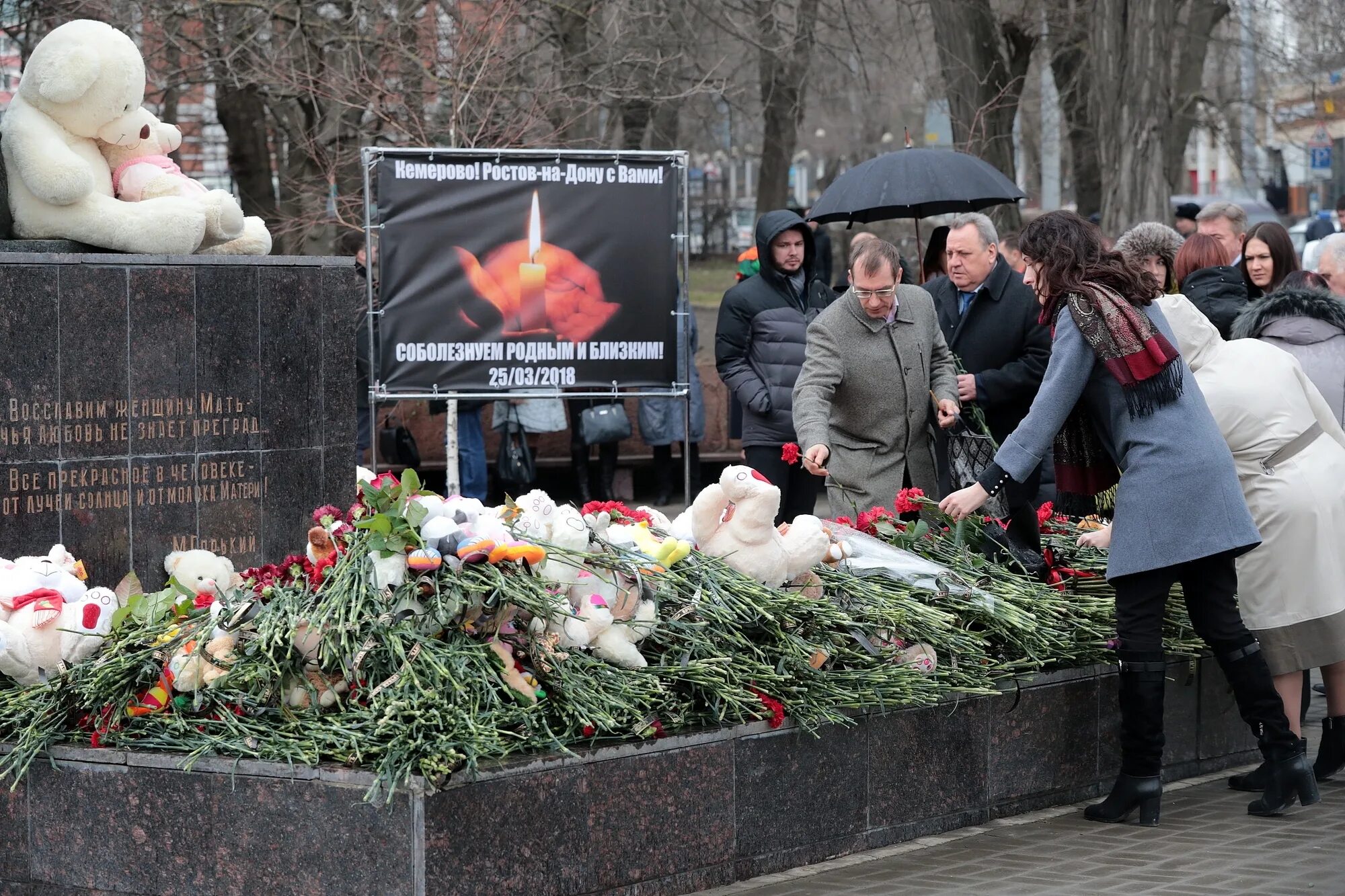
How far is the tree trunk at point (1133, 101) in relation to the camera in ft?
45.8

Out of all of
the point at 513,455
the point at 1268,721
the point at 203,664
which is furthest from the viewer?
the point at 513,455

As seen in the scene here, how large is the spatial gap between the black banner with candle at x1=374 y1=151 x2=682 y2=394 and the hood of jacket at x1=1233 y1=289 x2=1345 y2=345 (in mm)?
3481

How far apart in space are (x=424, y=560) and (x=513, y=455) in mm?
8005

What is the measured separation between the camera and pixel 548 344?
9.41m

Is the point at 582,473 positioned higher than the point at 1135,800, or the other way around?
the point at 582,473

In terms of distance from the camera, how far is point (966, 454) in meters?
7.05

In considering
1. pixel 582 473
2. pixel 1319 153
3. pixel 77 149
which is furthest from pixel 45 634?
pixel 1319 153

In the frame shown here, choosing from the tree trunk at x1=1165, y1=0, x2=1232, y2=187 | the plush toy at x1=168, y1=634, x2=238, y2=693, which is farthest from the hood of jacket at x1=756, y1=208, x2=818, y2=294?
the tree trunk at x1=1165, y1=0, x2=1232, y2=187

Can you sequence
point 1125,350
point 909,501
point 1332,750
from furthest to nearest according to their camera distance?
1. point 909,501
2. point 1332,750
3. point 1125,350

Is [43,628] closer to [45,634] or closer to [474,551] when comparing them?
[45,634]

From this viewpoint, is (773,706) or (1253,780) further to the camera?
(1253,780)

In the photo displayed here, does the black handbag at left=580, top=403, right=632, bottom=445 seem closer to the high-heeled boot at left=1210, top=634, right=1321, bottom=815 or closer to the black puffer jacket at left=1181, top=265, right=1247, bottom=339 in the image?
the black puffer jacket at left=1181, top=265, right=1247, bottom=339

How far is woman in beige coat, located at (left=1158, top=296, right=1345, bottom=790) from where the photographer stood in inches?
230

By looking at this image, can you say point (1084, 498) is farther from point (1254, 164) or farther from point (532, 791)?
point (1254, 164)
